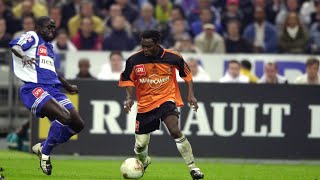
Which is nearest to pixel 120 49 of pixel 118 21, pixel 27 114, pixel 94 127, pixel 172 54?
pixel 118 21

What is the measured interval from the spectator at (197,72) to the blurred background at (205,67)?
0.03 meters

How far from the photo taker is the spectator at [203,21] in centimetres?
2523

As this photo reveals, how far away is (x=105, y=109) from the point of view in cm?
2059

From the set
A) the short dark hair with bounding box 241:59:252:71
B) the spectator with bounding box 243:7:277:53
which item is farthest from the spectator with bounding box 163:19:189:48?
the short dark hair with bounding box 241:59:252:71

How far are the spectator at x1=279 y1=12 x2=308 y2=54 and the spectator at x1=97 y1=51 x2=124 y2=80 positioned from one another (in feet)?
15.6

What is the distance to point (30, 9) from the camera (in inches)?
999

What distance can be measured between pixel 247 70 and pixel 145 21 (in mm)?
3870

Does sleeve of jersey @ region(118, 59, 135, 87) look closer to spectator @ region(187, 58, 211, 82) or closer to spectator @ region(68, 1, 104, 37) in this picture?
spectator @ region(187, 58, 211, 82)

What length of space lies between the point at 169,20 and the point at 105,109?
19.9 ft

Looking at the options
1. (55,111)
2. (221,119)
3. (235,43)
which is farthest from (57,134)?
(235,43)

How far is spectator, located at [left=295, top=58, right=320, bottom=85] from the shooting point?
71.1ft

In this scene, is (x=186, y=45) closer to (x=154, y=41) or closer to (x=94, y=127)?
(x=94, y=127)

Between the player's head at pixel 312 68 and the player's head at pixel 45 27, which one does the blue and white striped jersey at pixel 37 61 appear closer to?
the player's head at pixel 45 27

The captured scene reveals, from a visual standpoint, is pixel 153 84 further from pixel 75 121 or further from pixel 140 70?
pixel 75 121
